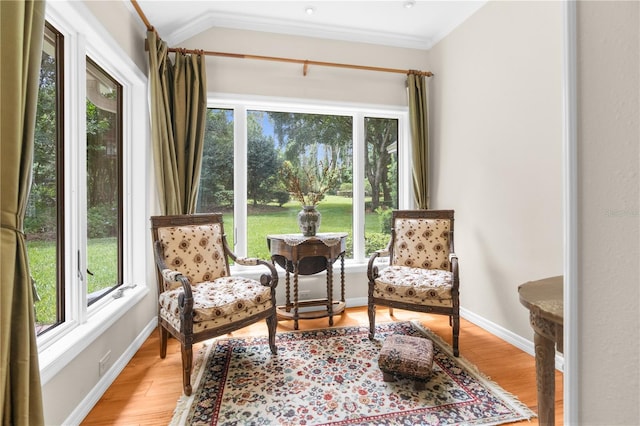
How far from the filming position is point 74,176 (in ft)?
5.94

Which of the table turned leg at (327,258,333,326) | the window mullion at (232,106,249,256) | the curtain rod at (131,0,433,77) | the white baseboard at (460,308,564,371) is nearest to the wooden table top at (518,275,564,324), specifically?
the white baseboard at (460,308,564,371)

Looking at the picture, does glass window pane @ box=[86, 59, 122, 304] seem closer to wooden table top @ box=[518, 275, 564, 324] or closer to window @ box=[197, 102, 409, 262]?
window @ box=[197, 102, 409, 262]

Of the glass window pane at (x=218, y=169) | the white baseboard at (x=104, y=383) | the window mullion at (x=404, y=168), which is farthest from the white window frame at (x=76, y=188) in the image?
the window mullion at (x=404, y=168)

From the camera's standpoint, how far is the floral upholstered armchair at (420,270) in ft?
7.78

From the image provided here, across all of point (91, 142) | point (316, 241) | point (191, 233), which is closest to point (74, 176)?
point (91, 142)

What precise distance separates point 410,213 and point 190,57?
8.33 feet

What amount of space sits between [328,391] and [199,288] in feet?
3.77

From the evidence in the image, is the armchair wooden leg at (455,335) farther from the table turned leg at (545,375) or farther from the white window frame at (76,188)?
the white window frame at (76,188)

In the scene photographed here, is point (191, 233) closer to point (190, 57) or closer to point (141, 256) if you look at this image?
point (141, 256)

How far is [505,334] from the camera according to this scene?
259cm

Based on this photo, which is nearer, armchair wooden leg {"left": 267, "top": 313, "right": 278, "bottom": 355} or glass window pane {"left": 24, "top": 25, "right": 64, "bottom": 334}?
glass window pane {"left": 24, "top": 25, "right": 64, "bottom": 334}

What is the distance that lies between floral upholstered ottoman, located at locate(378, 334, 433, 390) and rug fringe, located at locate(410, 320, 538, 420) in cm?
39

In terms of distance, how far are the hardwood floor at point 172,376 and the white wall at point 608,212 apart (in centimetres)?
142

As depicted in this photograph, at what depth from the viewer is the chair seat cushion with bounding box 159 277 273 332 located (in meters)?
1.99
